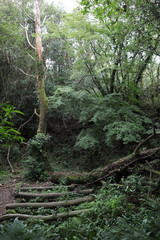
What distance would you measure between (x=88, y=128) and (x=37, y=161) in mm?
3127

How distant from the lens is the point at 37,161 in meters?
7.41

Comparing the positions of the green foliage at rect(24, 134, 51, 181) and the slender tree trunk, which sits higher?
the slender tree trunk

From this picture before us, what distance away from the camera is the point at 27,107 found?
12.0m

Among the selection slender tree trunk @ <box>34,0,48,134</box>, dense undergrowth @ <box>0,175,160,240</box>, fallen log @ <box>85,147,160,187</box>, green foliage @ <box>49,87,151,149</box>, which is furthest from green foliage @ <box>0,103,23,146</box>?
slender tree trunk @ <box>34,0,48,134</box>

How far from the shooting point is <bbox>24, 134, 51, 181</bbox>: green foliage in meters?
7.09

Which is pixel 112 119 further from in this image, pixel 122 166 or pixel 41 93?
pixel 41 93

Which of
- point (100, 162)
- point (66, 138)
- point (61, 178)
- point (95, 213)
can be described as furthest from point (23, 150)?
point (95, 213)

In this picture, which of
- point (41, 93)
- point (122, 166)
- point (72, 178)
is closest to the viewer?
point (122, 166)

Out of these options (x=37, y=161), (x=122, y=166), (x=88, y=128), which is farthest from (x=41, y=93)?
(x=122, y=166)

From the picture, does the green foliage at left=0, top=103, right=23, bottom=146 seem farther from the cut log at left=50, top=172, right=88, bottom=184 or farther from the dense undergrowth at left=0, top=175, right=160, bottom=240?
the cut log at left=50, top=172, right=88, bottom=184

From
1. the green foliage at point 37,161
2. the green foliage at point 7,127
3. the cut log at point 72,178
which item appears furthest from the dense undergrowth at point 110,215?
the green foliage at point 37,161

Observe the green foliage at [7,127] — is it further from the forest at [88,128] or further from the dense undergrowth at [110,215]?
the dense undergrowth at [110,215]

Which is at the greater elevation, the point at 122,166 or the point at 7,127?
the point at 7,127

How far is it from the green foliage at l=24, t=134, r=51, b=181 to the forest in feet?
0.14
